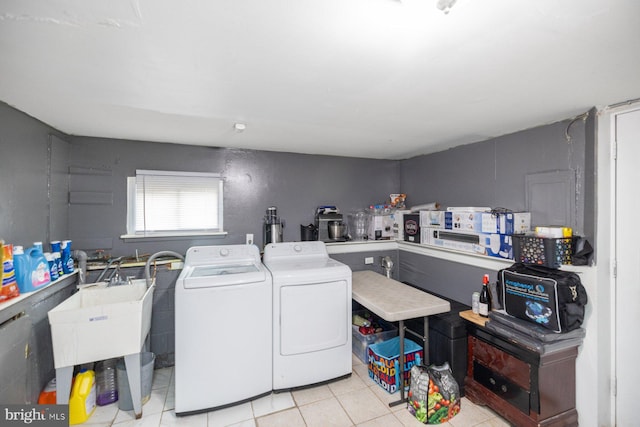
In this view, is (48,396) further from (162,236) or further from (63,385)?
(162,236)

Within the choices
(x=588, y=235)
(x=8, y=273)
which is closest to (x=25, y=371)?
(x=8, y=273)

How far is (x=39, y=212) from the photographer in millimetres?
2133

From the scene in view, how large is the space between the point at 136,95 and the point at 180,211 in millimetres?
1442

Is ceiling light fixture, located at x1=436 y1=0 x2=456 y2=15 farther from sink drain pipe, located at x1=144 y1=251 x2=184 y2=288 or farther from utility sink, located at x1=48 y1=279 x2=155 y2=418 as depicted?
sink drain pipe, located at x1=144 y1=251 x2=184 y2=288

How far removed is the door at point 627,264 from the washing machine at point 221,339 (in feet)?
7.76

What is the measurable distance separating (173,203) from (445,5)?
276 centimetres

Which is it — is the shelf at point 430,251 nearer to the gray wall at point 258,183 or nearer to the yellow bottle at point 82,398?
the gray wall at point 258,183

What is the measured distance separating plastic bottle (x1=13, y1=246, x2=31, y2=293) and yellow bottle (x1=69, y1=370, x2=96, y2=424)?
78cm

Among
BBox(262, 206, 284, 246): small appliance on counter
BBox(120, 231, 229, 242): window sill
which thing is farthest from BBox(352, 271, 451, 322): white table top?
BBox(120, 231, 229, 242): window sill

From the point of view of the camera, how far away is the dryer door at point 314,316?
226 centimetres

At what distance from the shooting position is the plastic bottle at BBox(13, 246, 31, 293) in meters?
1.78

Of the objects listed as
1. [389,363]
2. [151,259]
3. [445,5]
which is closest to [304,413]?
[389,363]

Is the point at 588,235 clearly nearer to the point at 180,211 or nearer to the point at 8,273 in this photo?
the point at 180,211

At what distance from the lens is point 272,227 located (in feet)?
9.93
